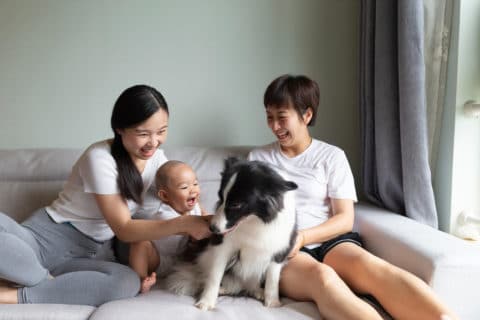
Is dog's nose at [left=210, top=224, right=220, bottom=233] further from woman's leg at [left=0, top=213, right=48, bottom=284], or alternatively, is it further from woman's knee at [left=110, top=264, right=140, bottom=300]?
woman's leg at [left=0, top=213, right=48, bottom=284]

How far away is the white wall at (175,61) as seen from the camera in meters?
2.44

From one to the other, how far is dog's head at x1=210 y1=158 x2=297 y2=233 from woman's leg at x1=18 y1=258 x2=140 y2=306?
47 cm

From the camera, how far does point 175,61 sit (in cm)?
252

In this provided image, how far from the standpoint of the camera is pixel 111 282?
1.60 m

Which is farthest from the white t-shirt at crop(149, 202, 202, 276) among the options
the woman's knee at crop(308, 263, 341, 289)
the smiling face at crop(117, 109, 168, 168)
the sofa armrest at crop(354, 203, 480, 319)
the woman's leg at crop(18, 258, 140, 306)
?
the sofa armrest at crop(354, 203, 480, 319)

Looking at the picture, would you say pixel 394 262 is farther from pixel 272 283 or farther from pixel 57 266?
pixel 57 266

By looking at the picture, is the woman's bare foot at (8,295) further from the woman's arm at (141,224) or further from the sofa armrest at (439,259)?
the sofa armrest at (439,259)

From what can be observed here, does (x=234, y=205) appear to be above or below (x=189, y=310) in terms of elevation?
above

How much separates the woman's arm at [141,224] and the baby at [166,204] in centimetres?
16

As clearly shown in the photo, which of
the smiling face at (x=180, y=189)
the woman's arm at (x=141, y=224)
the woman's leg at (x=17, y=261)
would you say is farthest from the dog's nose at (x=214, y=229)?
the woman's leg at (x=17, y=261)

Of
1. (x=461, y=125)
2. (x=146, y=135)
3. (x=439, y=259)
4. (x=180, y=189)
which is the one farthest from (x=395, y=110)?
(x=146, y=135)

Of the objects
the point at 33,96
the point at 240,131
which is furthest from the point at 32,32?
the point at 240,131

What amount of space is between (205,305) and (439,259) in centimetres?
Result: 82

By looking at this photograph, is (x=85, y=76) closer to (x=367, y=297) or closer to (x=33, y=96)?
(x=33, y=96)
